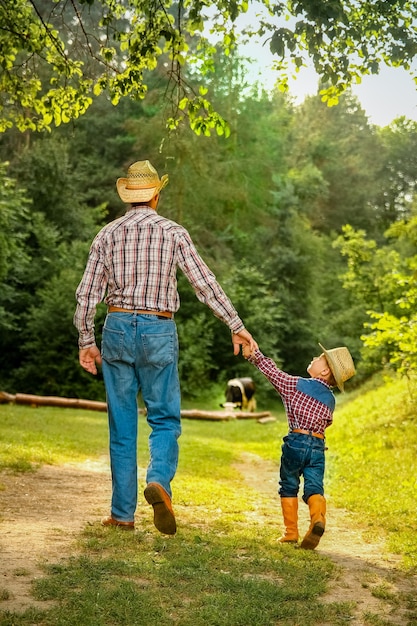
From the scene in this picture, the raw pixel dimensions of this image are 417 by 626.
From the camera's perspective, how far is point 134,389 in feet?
18.5

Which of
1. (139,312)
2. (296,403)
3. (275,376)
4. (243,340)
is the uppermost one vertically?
(139,312)

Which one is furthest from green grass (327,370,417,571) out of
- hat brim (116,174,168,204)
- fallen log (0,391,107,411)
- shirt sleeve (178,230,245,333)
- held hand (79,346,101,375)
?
fallen log (0,391,107,411)

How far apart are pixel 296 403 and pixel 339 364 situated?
0.40m

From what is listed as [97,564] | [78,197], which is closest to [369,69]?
[97,564]

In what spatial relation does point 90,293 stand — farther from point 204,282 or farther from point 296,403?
point 296,403

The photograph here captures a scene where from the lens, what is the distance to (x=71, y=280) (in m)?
26.4

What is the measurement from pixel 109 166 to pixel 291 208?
828cm

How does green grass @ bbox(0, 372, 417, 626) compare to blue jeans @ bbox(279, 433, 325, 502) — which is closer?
green grass @ bbox(0, 372, 417, 626)

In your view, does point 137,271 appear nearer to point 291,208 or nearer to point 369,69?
point 369,69

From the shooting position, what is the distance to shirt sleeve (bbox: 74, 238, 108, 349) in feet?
18.5

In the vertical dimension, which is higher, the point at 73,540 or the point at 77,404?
the point at 73,540

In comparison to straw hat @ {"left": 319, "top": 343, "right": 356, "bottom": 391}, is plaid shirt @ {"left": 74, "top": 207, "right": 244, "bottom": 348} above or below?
above

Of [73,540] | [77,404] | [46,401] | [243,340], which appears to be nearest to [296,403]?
[243,340]

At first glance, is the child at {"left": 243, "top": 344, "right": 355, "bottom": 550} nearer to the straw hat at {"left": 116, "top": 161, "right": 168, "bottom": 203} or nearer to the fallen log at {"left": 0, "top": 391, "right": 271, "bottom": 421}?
the straw hat at {"left": 116, "top": 161, "right": 168, "bottom": 203}
